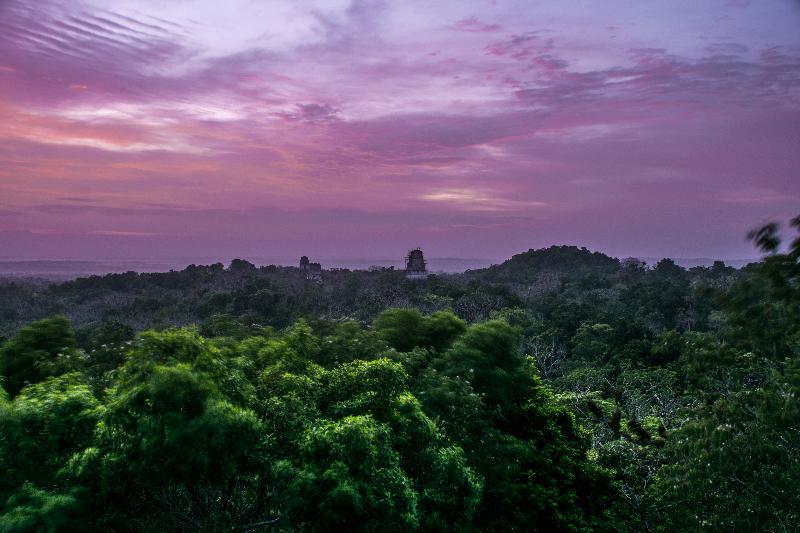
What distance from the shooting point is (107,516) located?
7520mm

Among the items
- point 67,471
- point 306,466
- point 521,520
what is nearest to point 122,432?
point 67,471

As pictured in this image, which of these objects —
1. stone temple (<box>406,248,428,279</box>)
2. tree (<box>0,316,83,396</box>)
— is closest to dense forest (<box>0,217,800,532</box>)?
tree (<box>0,316,83,396</box>)

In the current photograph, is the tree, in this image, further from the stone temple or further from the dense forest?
the stone temple

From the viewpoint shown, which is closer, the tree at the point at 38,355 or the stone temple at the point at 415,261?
the tree at the point at 38,355

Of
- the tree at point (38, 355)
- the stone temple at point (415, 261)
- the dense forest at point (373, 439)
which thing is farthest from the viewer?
the stone temple at point (415, 261)

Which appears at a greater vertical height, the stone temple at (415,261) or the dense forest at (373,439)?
the stone temple at (415,261)

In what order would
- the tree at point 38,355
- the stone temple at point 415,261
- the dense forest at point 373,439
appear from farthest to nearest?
the stone temple at point 415,261 < the tree at point 38,355 < the dense forest at point 373,439

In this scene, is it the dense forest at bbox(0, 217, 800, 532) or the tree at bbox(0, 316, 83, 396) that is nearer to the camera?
the dense forest at bbox(0, 217, 800, 532)

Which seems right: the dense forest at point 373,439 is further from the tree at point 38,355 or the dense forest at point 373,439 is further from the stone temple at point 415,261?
the stone temple at point 415,261

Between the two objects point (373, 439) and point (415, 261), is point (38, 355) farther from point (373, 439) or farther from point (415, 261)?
point (415, 261)

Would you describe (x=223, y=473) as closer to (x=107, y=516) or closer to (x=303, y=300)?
(x=107, y=516)

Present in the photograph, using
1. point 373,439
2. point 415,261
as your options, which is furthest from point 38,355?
point 415,261

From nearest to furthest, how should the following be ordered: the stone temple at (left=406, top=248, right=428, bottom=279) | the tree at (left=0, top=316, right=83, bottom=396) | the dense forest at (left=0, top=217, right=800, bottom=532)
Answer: the dense forest at (left=0, top=217, right=800, bottom=532) → the tree at (left=0, top=316, right=83, bottom=396) → the stone temple at (left=406, top=248, right=428, bottom=279)

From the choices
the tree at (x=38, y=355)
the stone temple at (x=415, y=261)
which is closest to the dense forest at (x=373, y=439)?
the tree at (x=38, y=355)
